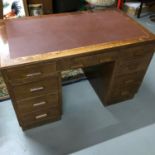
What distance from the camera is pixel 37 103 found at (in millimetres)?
1316

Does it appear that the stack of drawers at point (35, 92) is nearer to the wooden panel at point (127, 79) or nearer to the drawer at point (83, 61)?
Answer: the drawer at point (83, 61)

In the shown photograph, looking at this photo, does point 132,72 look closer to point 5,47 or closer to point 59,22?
point 59,22

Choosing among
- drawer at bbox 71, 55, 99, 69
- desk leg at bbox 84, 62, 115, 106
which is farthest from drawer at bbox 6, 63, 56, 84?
desk leg at bbox 84, 62, 115, 106

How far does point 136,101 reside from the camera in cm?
180

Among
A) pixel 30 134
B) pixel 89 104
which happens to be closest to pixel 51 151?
pixel 30 134

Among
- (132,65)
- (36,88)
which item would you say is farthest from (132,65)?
(36,88)

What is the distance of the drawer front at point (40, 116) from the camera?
1380 millimetres

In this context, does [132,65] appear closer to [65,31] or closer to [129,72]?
[129,72]

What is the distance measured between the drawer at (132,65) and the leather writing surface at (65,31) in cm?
20

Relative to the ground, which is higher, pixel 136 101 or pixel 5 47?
pixel 5 47

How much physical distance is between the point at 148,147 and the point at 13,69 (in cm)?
121

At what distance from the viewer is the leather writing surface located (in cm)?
116

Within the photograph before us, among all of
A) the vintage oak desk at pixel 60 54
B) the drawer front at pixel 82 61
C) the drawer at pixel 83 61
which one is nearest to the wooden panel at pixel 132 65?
Result: the vintage oak desk at pixel 60 54

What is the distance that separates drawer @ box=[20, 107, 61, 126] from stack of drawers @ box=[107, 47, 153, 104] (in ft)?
1.79
